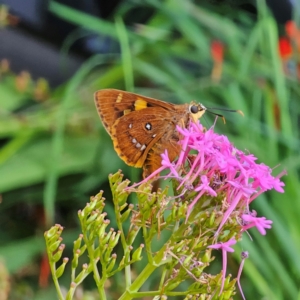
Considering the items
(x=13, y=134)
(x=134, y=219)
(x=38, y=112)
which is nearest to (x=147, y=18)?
(x=38, y=112)

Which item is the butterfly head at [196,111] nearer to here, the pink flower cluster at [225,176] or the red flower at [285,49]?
the pink flower cluster at [225,176]

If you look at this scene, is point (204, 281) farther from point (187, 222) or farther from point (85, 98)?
point (85, 98)

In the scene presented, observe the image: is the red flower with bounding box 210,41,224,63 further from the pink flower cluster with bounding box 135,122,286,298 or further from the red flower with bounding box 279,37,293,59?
the pink flower cluster with bounding box 135,122,286,298

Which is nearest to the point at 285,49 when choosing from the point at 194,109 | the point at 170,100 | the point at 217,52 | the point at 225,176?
the point at 217,52

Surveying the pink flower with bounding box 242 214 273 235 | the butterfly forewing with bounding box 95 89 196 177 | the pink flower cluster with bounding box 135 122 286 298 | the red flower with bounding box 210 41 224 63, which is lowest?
the red flower with bounding box 210 41 224 63

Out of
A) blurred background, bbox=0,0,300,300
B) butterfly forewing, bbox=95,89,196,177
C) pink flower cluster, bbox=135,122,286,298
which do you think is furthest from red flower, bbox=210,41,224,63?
pink flower cluster, bbox=135,122,286,298

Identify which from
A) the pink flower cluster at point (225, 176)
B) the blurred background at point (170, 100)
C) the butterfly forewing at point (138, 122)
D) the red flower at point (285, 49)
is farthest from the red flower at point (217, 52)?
the pink flower cluster at point (225, 176)

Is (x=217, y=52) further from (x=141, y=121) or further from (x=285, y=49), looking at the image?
(x=141, y=121)
